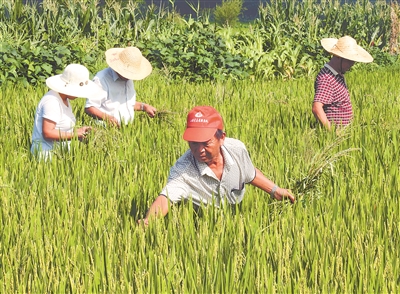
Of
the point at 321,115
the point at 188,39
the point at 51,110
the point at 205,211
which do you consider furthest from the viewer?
the point at 188,39

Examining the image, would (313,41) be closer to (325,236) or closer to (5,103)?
(5,103)

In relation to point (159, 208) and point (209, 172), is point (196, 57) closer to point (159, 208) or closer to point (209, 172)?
point (209, 172)

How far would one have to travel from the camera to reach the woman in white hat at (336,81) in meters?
5.11

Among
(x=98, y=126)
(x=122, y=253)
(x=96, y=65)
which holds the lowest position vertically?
(x=96, y=65)

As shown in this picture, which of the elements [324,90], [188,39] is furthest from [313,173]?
[188,39]

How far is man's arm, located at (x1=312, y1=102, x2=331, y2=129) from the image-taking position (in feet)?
16.4

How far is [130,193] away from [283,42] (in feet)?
28.1

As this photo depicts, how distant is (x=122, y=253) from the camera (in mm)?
2686

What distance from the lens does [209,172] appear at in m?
3.01

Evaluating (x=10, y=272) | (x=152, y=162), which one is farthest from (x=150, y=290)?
(x=152, y=162)

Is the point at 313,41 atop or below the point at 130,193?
below

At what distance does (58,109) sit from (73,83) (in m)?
0.20

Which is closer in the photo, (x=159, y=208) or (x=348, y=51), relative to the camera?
(x=159, y=208)

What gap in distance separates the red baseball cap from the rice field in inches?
14.2
